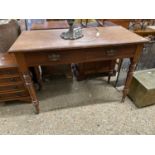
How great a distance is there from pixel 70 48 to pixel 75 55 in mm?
90

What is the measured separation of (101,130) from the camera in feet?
4.26

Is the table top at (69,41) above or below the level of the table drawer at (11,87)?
above

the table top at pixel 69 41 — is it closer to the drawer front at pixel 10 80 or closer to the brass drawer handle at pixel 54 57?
the brass drawer handle at pixel 54 57

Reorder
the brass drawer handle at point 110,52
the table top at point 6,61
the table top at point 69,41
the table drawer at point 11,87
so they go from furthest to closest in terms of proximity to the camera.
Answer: the table drawer at point 11,87 → the table top at point 6,61 → the brass drawer handle at point 110,52 → the table top at point 69,41

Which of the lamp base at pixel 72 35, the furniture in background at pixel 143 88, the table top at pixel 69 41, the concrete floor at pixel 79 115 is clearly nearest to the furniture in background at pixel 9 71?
the concrete floor at pixel 79 115

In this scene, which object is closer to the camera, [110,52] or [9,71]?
[110,52]

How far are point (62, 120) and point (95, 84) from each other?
0.68m

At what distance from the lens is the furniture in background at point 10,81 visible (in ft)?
4.08

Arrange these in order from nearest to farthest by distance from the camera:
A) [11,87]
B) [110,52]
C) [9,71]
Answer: [110,52]
[9,71]
[11,87]

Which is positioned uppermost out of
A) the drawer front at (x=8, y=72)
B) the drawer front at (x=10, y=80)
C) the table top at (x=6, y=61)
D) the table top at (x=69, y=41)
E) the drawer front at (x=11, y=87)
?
the table top at (x=69, y=41)

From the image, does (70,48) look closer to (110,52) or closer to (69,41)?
(69,41)

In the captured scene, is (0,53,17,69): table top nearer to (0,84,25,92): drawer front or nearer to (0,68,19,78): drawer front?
(0,68,19,78): drawer front

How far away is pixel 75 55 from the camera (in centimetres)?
108

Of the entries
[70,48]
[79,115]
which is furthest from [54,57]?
[79,115]
